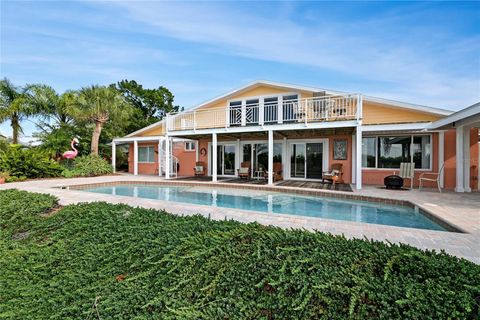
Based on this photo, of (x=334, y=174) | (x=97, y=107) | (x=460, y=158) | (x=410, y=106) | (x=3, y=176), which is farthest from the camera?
(x=97, y=107)

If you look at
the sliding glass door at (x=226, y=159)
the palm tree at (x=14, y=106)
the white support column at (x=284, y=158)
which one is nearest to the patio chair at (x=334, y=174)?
the white support column at (x=284, y=158)

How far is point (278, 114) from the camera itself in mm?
13312

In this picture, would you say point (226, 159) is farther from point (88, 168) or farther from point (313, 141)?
point (88, 168)

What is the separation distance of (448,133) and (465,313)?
12.8 m

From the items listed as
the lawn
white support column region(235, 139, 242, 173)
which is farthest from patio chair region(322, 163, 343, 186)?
the lawn

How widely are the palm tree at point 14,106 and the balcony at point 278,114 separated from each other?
35.1 ft

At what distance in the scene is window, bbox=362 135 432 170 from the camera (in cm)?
1186

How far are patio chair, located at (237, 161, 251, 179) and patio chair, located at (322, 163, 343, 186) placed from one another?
445 cm

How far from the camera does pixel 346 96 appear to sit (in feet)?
38.0

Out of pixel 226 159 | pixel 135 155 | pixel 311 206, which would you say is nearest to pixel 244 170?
pixel 226 159

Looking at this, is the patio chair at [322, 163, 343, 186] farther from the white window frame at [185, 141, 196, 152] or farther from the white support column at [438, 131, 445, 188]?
the white window frame at [185, 141, 196, 152]

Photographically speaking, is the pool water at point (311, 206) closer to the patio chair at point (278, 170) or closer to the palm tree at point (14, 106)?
the patio chair at point (278, 170)

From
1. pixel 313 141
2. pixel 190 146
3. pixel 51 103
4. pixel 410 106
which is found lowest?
pixel 190 146

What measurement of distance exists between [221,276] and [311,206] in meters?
6.45
